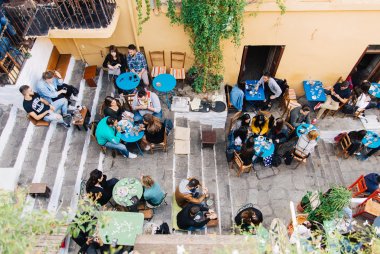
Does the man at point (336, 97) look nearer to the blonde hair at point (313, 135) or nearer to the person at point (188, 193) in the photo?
the blonde hair at point (313, 135)

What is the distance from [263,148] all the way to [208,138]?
5.60ft

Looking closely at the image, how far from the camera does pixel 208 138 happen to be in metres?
8.99

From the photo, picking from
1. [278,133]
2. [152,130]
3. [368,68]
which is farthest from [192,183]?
[368,68]

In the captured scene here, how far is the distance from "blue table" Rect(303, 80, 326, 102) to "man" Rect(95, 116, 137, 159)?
678 cm

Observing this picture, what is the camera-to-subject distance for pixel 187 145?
8922mm

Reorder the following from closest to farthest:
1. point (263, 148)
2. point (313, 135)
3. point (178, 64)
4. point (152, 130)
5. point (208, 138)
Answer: point (152, 130) < point (313, 135) < point (263, 148) < point (208, 138) < point (178, 64)

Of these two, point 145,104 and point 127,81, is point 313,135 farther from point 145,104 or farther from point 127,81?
point 127,81

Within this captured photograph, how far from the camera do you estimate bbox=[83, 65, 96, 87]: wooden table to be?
9584mm

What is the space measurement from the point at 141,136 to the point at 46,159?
2.75 meters

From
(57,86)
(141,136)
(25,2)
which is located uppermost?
(25,2)

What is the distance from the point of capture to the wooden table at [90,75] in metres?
9.58

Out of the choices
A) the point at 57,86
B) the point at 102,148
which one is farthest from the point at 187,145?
the point at 57,86

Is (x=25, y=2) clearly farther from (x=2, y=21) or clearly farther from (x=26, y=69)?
(x=26, y=69)

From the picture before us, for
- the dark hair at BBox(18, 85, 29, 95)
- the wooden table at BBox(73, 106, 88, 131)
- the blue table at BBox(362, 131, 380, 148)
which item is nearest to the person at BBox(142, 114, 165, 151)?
the wooden table at BBox(73, 106, 88, 131)
